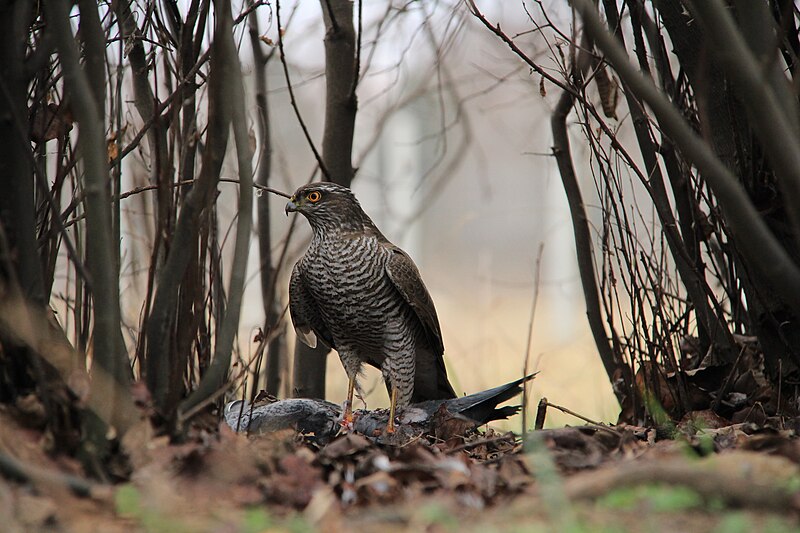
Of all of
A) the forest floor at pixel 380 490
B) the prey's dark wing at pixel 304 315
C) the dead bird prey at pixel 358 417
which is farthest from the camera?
the prey's dark wing at pixel 304 315

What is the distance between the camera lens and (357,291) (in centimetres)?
410

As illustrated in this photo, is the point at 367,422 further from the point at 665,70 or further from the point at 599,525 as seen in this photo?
the point at 599,525

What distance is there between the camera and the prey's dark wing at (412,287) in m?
4.13

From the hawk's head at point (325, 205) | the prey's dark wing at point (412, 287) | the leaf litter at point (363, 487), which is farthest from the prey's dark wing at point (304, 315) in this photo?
the leaf litter at point (363, 487)

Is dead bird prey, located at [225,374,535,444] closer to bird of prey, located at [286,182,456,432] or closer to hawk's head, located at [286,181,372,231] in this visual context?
bird of prey, located at [286,182,456,432]

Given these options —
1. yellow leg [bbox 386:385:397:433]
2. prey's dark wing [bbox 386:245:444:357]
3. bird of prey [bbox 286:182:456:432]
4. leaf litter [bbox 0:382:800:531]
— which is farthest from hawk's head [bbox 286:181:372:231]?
leaf litter [bbox 0:382:800:531]

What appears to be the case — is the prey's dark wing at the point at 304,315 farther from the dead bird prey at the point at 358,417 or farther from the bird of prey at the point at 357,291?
the dead bird prey at the point at 358,417

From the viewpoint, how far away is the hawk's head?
4.12 m

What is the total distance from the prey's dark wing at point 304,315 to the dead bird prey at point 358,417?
62 cm

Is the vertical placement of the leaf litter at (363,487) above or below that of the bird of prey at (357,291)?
below

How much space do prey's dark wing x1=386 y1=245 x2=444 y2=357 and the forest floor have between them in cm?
188

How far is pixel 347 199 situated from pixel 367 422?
1.14m

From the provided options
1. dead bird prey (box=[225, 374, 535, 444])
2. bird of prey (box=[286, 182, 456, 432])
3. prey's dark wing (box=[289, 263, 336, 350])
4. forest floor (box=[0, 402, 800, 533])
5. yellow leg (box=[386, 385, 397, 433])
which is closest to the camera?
forest floor (box=[0, 402, 800, 533])

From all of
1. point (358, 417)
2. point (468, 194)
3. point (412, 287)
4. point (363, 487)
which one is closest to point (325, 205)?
point (412, 287)
